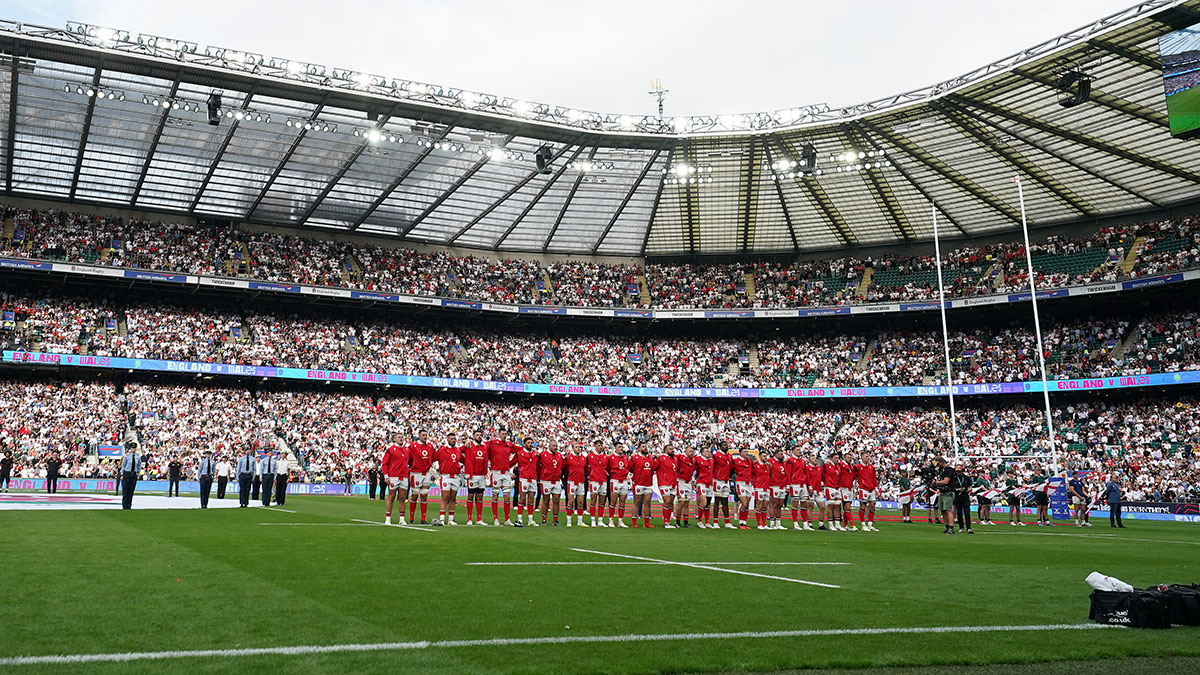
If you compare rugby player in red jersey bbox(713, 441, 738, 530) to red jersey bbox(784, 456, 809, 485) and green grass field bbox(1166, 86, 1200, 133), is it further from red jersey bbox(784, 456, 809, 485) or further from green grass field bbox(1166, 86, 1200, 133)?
green grass field bbox(1166, 86, 1200, 133)

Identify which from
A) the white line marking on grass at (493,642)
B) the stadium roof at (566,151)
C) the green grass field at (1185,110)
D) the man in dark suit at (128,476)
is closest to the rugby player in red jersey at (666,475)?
the man in dark suit at (128,476)

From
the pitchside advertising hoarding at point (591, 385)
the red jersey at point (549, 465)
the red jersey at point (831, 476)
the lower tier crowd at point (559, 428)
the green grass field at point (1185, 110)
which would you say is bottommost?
the red jersey at point (831, 476)

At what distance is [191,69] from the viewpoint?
32.3 m

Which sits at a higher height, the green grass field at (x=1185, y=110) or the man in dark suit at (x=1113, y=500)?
the green grass field at (x=1185, y=110)

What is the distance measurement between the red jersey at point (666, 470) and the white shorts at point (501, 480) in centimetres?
384

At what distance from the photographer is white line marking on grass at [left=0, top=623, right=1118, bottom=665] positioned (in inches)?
202

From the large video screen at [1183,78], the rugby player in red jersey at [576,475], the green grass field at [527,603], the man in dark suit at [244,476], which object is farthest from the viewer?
the large video screen at [1183,78]

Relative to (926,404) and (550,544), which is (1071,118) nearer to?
(926,404)

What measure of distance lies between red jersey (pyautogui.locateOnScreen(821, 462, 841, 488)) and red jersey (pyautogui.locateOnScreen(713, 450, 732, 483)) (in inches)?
100

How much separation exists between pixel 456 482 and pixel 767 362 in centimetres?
4017

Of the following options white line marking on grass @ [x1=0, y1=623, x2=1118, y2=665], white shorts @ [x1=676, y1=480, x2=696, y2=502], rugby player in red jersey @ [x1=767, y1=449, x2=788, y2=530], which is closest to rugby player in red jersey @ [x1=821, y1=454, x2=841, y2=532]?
rugby player in red jersey @ [x1=767, y1=449, x2=788, y2=530]

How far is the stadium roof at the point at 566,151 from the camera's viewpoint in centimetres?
3303

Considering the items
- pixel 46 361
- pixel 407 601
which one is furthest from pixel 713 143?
pixel 407 601

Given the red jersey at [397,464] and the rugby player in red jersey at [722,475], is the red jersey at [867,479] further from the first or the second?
the red jersey at [397,464]
